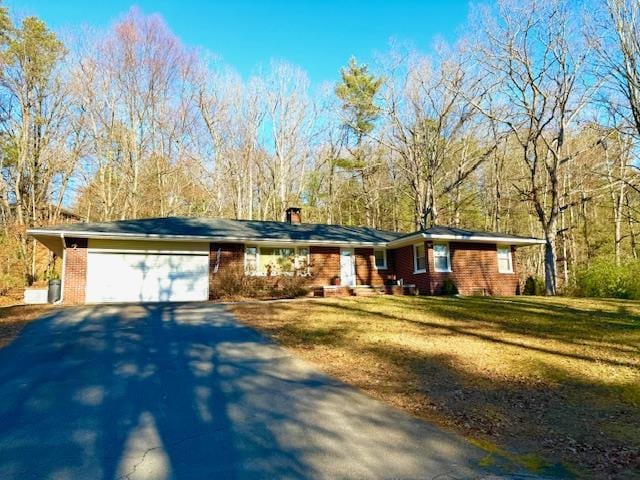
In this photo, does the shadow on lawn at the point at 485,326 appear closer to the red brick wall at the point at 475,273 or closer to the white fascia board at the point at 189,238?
the red brick wall at the point at 475,273

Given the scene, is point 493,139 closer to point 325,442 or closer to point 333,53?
point 333,53

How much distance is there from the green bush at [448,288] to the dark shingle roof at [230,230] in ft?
10.7

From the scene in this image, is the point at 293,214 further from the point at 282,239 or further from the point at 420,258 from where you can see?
the point at 420,258

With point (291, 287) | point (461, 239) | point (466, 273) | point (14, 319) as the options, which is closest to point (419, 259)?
point (461, 239)

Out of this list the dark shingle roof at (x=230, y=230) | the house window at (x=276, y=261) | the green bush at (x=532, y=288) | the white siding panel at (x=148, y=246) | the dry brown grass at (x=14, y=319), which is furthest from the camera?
the green bush at (x=532, y=288)

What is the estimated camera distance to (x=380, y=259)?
1989cm

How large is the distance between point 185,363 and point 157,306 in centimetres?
714

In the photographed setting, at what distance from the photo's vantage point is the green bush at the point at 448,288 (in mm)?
17375

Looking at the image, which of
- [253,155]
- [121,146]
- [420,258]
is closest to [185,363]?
[420,258]

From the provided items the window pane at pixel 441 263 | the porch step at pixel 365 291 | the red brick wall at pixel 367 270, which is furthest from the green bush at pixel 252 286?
the window pane at pixel 441 263

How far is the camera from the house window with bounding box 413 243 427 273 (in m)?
17.9

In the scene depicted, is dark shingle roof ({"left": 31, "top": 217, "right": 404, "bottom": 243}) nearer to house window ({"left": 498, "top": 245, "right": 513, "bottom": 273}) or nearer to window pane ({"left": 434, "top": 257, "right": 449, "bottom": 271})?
window pane ({"left": 434, "top": 257, "right": 449, "bottom": 271})

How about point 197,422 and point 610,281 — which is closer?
point 197,422

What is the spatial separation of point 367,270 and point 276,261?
4184mm
